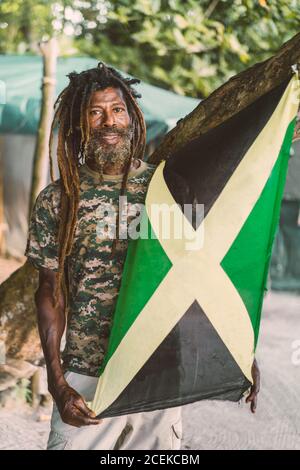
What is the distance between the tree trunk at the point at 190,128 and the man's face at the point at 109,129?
0.50 m

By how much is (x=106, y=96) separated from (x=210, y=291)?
2.86 feet

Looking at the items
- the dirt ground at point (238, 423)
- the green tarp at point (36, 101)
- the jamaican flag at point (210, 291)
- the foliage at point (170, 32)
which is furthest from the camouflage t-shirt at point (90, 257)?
the green tarp at point (36, 101)

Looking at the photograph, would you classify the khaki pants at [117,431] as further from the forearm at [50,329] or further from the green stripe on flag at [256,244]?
the green stripe on flag at [256,244]

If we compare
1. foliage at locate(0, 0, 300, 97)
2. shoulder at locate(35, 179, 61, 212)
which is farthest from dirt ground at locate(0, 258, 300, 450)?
foliage at locate(0, 0, 300, 97)

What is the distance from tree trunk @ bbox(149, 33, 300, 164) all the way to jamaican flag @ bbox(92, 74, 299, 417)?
0.95 feet

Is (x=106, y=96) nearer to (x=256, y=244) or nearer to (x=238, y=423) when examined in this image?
(x=256, y=244)

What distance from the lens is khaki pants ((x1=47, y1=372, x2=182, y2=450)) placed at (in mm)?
2309

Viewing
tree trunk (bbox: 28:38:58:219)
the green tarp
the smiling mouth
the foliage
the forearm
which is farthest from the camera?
the green tarp

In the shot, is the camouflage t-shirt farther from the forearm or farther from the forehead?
the forehead

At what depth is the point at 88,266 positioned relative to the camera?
2.33 meters

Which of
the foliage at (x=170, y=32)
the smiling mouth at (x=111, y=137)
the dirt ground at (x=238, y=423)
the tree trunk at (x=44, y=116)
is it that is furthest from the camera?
the foliage at (x=170, y=32)

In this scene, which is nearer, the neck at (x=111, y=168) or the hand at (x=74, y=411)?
the hand at (x=74, y=411)

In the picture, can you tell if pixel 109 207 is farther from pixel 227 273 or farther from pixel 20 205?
pixel 20 205

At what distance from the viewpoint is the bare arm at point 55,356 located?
Answer: 2.18 meters
